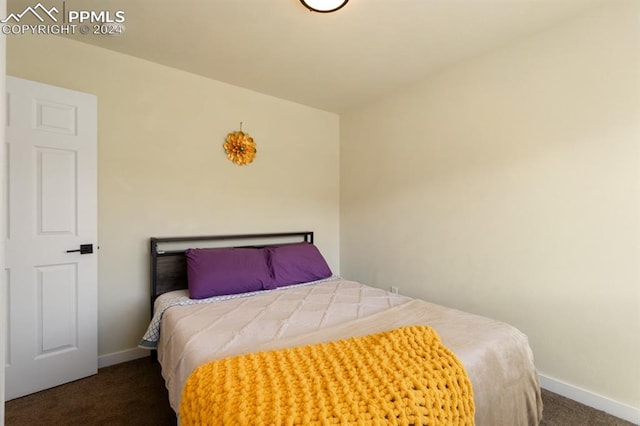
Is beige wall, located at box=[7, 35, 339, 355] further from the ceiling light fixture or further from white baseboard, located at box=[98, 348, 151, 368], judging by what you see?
the ceiling light fixture

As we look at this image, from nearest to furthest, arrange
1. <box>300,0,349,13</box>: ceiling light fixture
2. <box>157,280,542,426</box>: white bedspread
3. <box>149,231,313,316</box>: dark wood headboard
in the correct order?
<box>157,280,542,426</box>: white bedspread
<box>300,0,349,13</box>: ceiling light fixture
<box>149,231,313,316</box>: dark wood headboard

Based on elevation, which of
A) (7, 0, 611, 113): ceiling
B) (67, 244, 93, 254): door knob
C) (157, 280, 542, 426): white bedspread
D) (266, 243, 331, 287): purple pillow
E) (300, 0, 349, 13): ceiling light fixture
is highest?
(7, 0, 611, 113): ceiling

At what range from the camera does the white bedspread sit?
1290mm

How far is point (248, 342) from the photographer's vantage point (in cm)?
144

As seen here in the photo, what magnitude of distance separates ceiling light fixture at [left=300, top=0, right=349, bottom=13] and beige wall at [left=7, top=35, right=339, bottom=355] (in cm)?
144

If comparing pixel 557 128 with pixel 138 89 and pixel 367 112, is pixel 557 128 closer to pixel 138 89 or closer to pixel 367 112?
pixel 367 112

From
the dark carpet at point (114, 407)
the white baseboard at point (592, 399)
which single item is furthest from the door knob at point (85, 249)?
the white baseboard at point (592, 399)

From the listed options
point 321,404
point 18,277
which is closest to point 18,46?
point 18,277

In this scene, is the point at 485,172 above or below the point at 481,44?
below

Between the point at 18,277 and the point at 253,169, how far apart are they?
1.93m

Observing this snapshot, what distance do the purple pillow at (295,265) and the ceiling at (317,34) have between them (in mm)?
1656

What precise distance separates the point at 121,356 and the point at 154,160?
164 centimetres

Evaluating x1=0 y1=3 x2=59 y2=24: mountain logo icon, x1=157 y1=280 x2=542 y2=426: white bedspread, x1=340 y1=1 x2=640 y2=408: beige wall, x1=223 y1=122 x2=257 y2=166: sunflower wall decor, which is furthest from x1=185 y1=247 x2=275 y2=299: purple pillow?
x1=0 y1=3 x2=59 y2=24: mountain logo icon

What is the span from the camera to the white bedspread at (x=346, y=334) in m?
1.29
